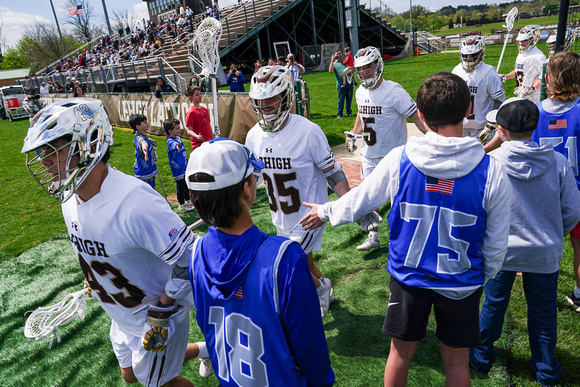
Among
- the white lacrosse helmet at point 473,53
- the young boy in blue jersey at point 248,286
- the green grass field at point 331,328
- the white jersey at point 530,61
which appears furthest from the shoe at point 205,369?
the white jersey at point 530,61

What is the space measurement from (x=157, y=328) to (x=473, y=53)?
589 centimetres

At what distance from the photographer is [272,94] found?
337 centimetres

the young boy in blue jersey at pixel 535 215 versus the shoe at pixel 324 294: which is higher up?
the young boy in blue jersey at pixel 535 215

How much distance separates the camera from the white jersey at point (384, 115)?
496 centimetres

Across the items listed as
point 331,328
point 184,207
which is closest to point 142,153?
point 184,207

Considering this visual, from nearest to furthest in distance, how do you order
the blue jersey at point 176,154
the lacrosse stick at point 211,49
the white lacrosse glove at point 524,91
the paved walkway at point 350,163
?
the lacrosse stick at point 211,49 < the white lacrosse glove at point 524,91 < the blue jersey at point 176,154 < the paved walkway at point 350,163

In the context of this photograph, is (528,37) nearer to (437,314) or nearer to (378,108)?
(378,108)

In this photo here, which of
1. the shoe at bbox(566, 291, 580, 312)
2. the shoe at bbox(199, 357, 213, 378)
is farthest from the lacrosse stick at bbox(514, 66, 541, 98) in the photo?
the shoe at bbox(199, 357, 213, 378)

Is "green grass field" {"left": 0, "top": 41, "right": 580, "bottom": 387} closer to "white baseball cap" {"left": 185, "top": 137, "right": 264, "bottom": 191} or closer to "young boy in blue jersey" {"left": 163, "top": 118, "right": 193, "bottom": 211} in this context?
"young boy in blue jersey" {"left": 163, "top": 118, "right": 193, "bottom": 211}

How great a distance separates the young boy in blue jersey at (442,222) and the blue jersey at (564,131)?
5.91 feet

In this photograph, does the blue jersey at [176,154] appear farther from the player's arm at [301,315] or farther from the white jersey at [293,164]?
the player's arm at [301,315]

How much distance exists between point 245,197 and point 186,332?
4.76 feet

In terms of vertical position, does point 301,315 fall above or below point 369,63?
below

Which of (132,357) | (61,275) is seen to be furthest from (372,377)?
(61,275)
